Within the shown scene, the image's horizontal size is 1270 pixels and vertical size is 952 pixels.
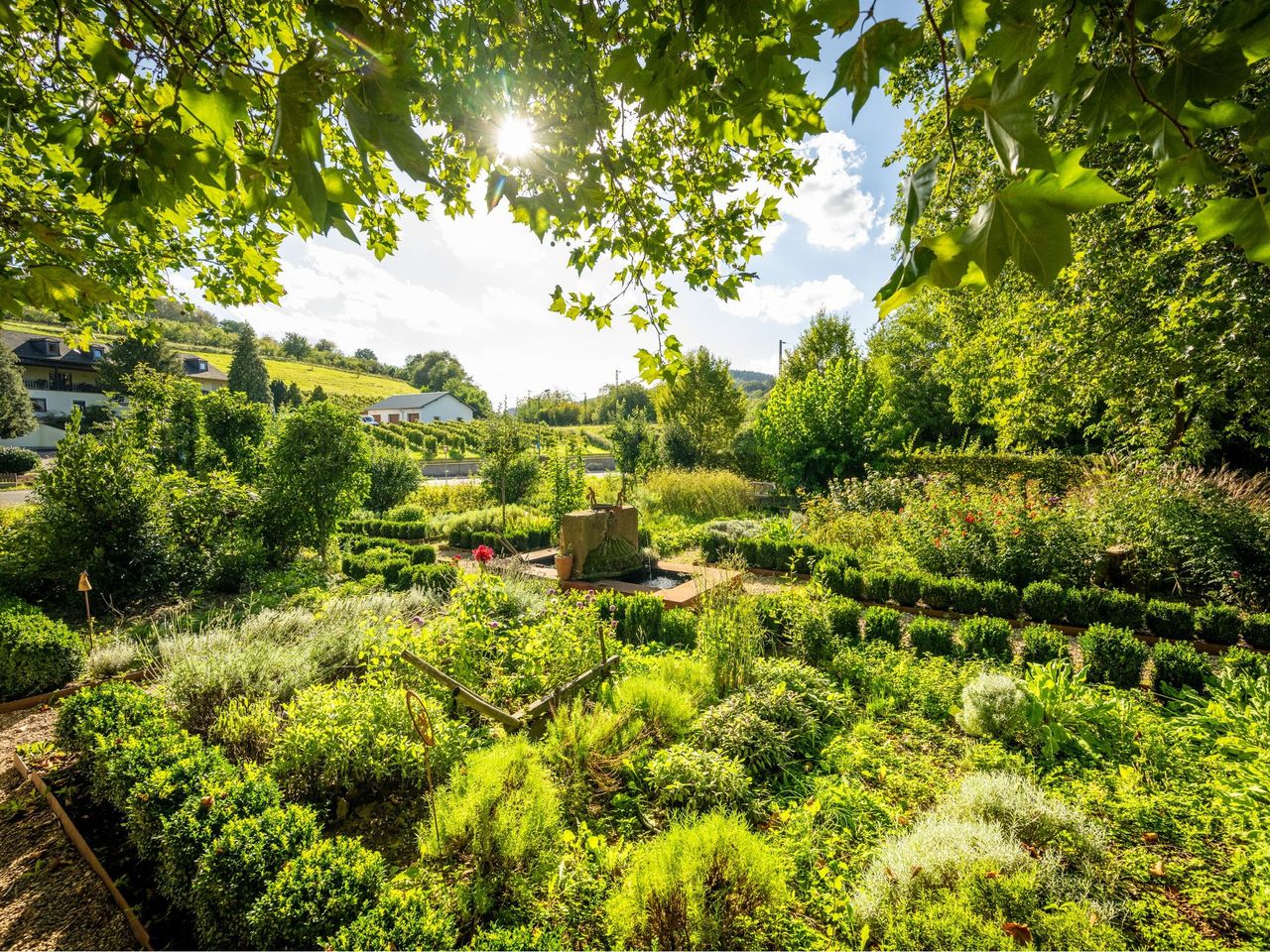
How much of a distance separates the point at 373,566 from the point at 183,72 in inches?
342

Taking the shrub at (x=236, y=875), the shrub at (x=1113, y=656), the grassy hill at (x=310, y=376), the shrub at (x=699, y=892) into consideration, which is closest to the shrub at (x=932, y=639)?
the shrub at (x=1113, y=656)

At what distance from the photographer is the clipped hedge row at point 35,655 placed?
15.0 ft

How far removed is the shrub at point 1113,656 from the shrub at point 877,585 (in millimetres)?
2275

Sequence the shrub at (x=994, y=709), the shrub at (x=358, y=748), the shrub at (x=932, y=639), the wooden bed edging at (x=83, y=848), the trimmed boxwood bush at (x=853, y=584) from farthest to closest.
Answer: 1. the trimmed boxwood bush at (x=853, y=584)
2. the shrub at (x=932, y=639)
3. the shrub at (x=994, y=709)
4. the shrub at (x=358, y=748)
5. the wooden bed edging at (x=83, y=848)

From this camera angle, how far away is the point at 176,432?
440 inches

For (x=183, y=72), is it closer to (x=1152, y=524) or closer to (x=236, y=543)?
(x=236, y=543)

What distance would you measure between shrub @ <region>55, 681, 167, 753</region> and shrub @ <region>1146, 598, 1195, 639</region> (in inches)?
365

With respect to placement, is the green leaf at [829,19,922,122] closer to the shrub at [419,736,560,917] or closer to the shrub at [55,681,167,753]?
the shrub at [419,736,560,917]

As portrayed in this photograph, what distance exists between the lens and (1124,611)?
5656 mm

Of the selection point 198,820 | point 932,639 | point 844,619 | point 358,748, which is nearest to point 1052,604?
point 932,639

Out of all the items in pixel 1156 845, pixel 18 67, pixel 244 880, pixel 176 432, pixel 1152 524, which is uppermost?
pixel 18 67

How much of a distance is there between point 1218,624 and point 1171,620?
13.5 inches

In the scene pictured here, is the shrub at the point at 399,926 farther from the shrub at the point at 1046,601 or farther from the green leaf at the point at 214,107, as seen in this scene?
the shrub at the point at 1046,601

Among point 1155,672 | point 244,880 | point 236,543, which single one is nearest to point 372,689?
point 244,880
